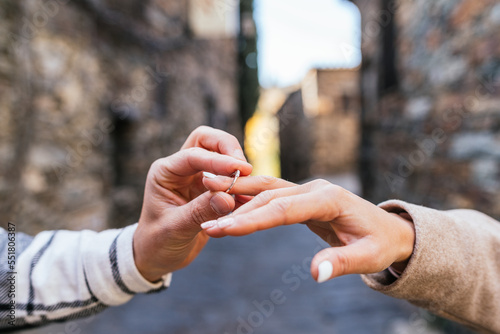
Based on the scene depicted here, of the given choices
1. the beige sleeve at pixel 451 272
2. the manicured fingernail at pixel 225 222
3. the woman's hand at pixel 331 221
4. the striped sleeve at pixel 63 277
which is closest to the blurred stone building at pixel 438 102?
the beige sleeve at pixel 451 272

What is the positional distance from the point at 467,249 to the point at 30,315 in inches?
52.3

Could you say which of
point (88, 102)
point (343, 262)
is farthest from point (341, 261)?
point (88, 102)

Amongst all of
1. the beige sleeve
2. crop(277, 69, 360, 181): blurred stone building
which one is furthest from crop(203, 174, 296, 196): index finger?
crop(277, 69, 360, 181): blurred stone building

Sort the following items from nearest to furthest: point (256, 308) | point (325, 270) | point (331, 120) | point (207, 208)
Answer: point (325, 270) < point (207, 208) < point (256, 308) < point (331, 120)

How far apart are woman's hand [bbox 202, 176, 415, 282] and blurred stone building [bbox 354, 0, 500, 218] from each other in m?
1.64

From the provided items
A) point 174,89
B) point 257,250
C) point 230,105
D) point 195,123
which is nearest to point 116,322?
point 257,250

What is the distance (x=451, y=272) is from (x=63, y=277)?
1.17 meters

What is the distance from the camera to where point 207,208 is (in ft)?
2.77

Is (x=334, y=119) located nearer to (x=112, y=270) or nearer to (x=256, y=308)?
(x=256, y=308)

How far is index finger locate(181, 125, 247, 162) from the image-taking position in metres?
0.93

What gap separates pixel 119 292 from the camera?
42.3 inches

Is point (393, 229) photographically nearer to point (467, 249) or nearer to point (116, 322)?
point (467, 249)

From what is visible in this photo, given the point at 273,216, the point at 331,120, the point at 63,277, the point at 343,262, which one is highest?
the point at 273,216

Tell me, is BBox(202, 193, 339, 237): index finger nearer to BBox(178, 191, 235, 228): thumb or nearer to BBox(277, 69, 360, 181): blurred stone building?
BBox(178, 191, 235, 228): thumb
